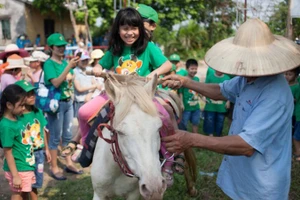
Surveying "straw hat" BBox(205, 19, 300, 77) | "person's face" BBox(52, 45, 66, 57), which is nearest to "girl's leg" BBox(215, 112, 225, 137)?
"person's face" BBox(52, 45, 66, 57)

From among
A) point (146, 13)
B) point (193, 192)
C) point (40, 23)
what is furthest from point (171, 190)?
point (40, 23)

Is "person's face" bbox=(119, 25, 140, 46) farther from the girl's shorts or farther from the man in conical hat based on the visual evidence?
the girl's shorts

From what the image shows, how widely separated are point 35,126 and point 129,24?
1485 millimetres

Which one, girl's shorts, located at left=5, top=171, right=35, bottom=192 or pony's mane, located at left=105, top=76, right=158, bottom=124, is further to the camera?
girl's shorts, located at left=5, top=171, right=35, bottom=192

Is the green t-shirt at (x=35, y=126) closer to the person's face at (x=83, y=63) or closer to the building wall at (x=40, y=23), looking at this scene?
the person's face at (x=83, y=63)

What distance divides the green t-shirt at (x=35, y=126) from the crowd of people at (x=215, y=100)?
1 cm

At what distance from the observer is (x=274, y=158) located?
2221mm

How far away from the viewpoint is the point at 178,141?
6.56 ft

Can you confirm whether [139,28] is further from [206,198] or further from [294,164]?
[294,164]

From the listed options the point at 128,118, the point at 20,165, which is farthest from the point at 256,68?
the point at 20,165

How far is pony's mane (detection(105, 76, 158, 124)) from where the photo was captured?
1985 millimetres

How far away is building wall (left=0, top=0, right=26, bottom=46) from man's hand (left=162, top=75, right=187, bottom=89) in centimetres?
2879

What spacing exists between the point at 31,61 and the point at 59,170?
2210mm

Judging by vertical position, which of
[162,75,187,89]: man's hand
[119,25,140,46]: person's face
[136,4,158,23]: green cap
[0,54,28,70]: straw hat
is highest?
[136,4,158,23]: green cap
